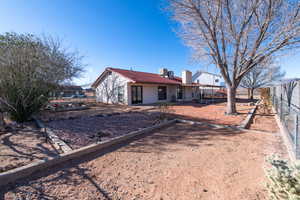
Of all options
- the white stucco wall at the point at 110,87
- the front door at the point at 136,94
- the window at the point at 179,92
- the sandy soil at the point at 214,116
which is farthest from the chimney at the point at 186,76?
the sandy soil at the point at 214,116

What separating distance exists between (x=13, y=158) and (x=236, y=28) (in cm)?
1026

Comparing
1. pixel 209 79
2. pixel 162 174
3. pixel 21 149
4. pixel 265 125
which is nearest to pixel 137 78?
pixel 265 125

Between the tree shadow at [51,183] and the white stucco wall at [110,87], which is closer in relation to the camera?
the tree shadow at [51,183]

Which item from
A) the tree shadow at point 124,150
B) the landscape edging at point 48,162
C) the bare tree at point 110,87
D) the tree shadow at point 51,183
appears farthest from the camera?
the bare tree at point 110,87

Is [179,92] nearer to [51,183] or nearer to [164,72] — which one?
[164,72]

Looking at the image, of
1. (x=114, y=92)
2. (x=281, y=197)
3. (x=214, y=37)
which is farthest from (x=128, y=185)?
(x=114, y=92)

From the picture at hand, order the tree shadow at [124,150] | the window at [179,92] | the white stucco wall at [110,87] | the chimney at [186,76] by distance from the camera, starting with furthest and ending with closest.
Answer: the window at [179,92]
the chimney at [186,76]
the white stucco wall at [110,87]
the tree shadow at [124,150]

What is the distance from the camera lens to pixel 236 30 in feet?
23.4

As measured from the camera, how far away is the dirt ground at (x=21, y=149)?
266 centimetres

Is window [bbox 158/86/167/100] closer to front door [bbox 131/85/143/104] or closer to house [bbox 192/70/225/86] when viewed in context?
front door [bbox 131/85/143/104]

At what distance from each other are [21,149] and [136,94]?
11.1 meters

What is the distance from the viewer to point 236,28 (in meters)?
7.11

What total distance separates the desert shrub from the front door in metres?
12.7

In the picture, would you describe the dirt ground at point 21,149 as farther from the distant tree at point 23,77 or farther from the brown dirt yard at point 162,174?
the distant tree at point 23,77
